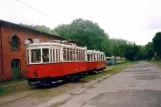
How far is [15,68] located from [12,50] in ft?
6.24

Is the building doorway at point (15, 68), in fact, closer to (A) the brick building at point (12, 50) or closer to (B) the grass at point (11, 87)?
(A) the brick building at point (12, 50)

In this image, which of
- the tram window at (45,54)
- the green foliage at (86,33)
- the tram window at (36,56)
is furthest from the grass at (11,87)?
the green foliage at (86,33)

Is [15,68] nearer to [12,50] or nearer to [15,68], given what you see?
[15,68]

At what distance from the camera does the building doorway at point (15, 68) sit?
25078mm

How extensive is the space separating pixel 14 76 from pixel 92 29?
32.2 metres

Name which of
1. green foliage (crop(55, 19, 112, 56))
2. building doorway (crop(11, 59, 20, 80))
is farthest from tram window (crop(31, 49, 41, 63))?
green foliage (crop(55, 19, 112, 56))

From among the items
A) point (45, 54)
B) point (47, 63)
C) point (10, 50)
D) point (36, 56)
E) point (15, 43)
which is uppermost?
point (15, 43)

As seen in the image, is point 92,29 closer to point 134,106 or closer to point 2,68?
point 2,68

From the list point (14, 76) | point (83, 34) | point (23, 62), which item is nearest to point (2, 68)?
point (14, 76)

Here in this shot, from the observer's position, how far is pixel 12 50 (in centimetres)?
2500

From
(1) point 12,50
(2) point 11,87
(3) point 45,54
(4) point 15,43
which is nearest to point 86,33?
(4) point 15,43

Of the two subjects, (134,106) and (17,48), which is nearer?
(134,106)

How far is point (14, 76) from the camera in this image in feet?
82.5

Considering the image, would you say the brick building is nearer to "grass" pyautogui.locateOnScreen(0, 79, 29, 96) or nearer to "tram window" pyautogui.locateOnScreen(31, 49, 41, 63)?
"grass" pyautogui.locateOnScreen(0, 79, 29, 96)
